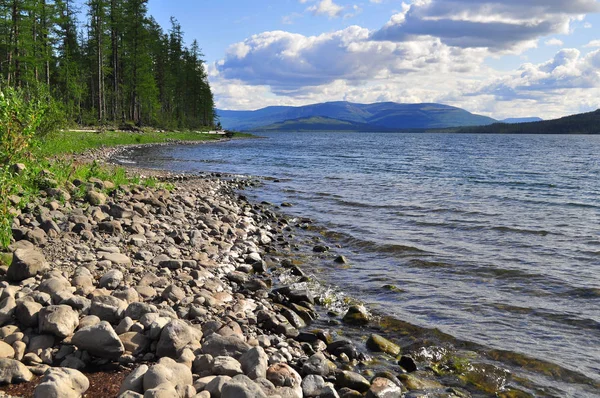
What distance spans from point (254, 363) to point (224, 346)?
63 cm

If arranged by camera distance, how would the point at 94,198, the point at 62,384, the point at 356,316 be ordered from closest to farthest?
the point at 62,384, the point at 356,316, the point at 94,198

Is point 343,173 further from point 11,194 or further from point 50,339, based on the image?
point 50,339

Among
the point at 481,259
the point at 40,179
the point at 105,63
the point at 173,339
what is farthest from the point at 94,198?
the point at 105,63

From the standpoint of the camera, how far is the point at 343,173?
37.8 m

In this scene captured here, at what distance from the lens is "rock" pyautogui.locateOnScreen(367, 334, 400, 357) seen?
24.4 ft

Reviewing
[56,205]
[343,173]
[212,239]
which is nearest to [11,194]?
[56,205]

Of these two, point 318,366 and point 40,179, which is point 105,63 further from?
point 318,366

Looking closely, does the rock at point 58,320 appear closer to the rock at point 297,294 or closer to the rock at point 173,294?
the rock at point 173,294

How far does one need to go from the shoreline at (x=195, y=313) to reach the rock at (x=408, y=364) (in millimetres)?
15

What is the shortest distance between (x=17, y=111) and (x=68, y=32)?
71284 millimetres

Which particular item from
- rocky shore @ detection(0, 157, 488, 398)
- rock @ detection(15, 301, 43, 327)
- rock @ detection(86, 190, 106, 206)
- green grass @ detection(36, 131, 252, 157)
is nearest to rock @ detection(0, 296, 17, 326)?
rocky shore @ detection(0, 157, 488, 398)

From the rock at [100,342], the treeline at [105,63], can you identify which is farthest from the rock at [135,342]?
the treeline at [105,63]

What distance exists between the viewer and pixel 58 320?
5.89 m

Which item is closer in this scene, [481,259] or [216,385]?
[216,385]
